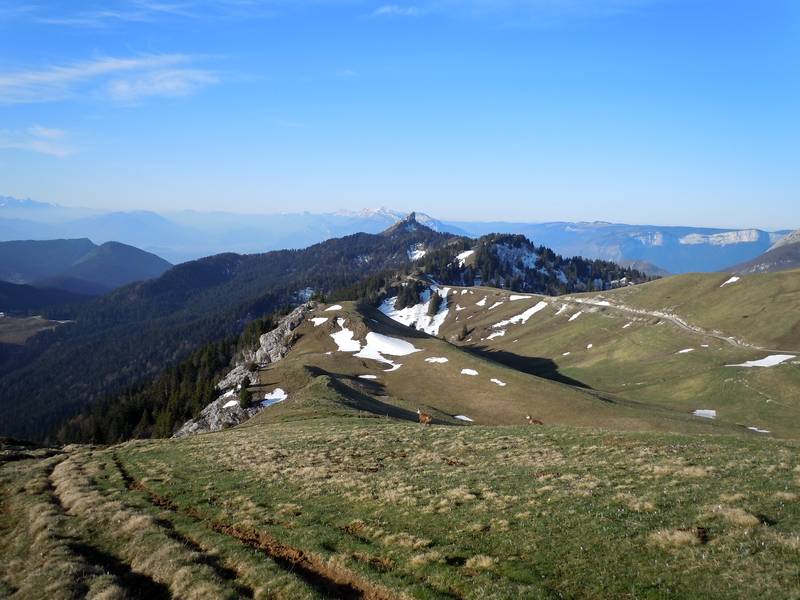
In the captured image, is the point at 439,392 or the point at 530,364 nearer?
A: the point at 439,392

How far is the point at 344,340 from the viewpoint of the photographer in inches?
4309

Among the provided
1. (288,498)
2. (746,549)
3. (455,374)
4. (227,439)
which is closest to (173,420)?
(455,374)

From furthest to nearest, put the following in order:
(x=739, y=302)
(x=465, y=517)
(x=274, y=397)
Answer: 1. (x=739, y=302)
2. (x=274, y=397)
3. (x=465, y=517)

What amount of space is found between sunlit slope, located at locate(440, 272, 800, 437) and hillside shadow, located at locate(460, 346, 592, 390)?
10.4 inches

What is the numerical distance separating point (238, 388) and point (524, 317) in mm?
109079

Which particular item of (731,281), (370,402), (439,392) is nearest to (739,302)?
(731,281)

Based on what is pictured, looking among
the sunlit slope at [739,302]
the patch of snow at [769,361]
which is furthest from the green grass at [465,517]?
the sunlit slope at [739,302]

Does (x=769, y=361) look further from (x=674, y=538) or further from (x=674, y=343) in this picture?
(x=674, y=538)

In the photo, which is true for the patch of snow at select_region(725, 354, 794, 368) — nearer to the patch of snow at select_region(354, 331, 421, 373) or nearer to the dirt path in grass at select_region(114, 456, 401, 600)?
the patch of snow at select_region(354, 331, 421, 373)

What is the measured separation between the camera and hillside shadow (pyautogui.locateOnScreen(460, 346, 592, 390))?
10756 cm

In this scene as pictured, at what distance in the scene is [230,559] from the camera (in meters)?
15.9

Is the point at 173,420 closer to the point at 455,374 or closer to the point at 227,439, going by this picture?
the point at 455,374

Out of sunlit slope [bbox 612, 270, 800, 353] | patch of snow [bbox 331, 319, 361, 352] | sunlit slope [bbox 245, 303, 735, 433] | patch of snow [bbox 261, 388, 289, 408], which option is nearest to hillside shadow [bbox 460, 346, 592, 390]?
sunlit slope [bbox 245, 303, 735, 433]

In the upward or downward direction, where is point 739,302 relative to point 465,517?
downward
